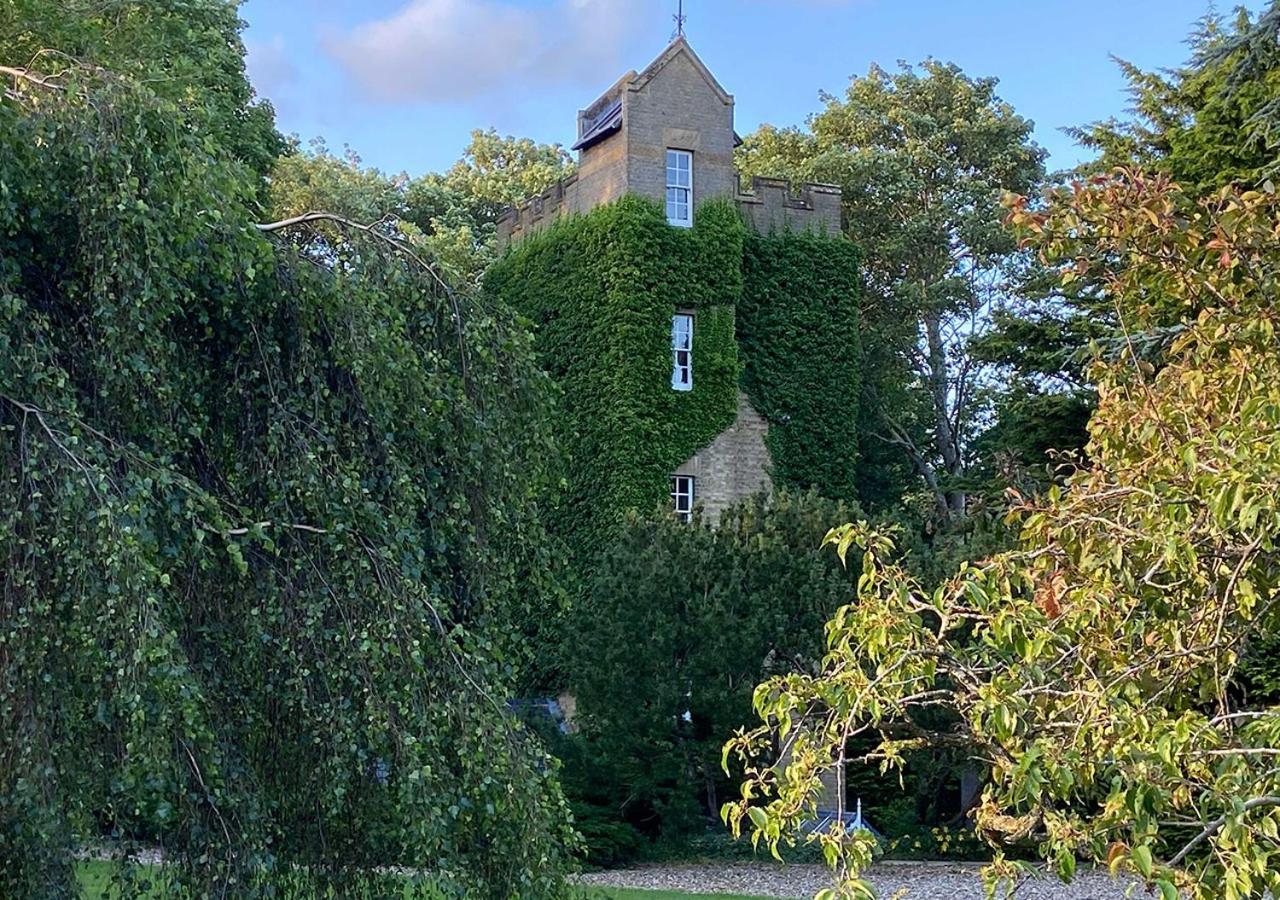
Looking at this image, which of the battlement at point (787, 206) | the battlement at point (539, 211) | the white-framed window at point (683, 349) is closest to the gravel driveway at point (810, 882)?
the white-framed window at point (683, 349)

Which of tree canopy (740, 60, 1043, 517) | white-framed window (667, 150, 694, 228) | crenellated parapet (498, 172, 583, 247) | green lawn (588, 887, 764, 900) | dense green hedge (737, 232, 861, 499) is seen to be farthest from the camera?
tree canopy (740, 60, 1043, 517)

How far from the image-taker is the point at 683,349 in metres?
21.2

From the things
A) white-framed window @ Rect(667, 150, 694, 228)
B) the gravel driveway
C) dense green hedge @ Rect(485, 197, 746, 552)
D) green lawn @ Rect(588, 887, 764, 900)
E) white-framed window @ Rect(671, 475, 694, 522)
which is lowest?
the gravel driveway

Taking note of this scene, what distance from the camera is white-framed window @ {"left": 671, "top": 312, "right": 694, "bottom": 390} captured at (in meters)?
21.0

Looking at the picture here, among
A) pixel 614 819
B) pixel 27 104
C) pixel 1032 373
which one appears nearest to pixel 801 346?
pixel 1032 373

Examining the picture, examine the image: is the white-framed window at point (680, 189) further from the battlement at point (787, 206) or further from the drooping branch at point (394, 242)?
the drooping branch at point (394, 242)

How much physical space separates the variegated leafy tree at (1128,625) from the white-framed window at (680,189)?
15.9 m

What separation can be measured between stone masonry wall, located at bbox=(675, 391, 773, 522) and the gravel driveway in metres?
6.63

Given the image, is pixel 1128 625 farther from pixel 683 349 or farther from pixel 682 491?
pixel 683 349

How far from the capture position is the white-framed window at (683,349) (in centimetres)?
2105

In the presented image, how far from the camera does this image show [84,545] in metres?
4.59

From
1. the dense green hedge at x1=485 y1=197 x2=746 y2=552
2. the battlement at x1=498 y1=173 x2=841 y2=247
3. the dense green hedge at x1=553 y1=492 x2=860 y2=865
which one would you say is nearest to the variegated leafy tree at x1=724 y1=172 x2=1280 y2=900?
the dense green hedge at x1=553 y1=492 x2=860 y2=865

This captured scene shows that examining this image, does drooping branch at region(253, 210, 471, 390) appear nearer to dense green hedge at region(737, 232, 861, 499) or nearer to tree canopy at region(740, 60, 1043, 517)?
dense green hedge at region(737, 232, 861, 499)

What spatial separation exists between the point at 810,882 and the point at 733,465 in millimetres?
8009
